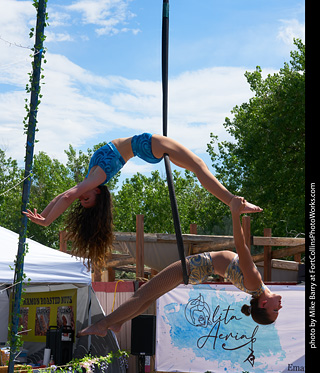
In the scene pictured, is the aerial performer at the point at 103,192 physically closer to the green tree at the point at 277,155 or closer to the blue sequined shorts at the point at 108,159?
the blue sequined shorts at the point at 108,159

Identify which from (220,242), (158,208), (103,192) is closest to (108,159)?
(103,192)

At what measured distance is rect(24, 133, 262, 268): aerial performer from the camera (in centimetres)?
320

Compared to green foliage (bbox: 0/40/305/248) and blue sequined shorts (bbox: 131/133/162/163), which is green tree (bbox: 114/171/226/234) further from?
blue sequined shorts (bbox: 131/133/162/163)

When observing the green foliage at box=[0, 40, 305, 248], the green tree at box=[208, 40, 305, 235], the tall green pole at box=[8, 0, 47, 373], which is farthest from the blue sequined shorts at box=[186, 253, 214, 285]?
the green tree at box=[208, 40, 305, 235]

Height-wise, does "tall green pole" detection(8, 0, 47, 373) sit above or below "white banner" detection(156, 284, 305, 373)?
above

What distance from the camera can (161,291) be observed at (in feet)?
10.7

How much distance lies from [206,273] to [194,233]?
10.0 m

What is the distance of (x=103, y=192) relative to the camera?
140 inches

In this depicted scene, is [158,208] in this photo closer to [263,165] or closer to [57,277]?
[263,165]

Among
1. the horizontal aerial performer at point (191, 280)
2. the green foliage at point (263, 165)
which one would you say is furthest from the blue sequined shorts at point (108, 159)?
the green foliage at point (263, 165)

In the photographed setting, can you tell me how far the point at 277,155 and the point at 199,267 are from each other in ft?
57.8

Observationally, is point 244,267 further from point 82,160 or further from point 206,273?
point 82,160

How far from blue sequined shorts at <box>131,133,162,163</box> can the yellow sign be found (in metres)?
7.00
